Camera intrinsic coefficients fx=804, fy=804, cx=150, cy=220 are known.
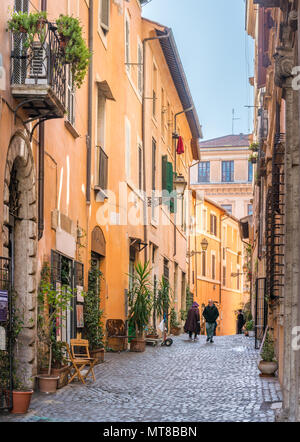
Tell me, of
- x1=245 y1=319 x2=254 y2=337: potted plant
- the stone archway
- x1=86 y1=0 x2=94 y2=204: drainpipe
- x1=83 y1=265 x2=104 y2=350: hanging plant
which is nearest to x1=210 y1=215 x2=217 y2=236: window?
x1=245 y1=319 x2=254 y2=337: potted plant

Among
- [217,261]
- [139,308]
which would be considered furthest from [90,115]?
[217,261]

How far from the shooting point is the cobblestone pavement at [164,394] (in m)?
9.95

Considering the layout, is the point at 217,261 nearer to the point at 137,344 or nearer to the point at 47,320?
the point at 137,344

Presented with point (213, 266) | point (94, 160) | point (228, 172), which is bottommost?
point (213, 266)

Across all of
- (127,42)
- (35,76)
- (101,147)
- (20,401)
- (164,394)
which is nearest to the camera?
(20,401)

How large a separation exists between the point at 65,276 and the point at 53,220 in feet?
4.44

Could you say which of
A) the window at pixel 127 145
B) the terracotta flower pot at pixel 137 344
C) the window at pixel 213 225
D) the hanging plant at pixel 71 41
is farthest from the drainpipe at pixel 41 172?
the window at pixel 213 225

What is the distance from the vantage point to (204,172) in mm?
63031

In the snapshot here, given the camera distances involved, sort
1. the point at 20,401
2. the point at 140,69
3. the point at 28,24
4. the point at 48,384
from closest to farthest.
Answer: the point at 20,401 → the point at 28,24 → the point at 48,384 → the point at 140,69

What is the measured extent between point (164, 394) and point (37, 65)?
17.2ft

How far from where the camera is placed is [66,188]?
14938 millimetres

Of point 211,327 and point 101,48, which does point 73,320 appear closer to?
point 101,48

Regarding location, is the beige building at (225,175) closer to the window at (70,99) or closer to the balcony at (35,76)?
the window at (70,99)

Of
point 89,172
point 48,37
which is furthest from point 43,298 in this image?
point 89,172
